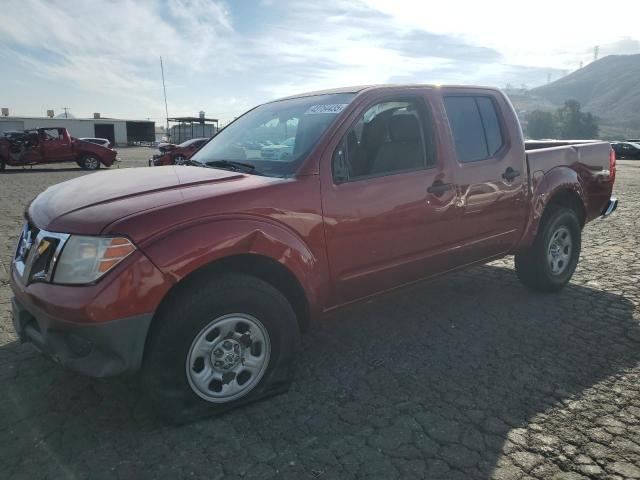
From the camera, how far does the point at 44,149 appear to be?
1872cm

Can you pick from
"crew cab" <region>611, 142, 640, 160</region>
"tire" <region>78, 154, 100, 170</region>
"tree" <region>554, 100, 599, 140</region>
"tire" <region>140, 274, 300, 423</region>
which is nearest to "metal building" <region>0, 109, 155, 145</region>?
"tire" <region>78, 154, 100, 170</region>

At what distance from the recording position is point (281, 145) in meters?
3.21

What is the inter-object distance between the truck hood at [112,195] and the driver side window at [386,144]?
0.65 meters

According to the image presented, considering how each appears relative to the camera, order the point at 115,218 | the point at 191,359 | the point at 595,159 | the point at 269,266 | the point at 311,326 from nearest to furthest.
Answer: the point at 115,218 → the point at 191,359 → the point at 269,266 → the point at 311,326 → the point at 595,159

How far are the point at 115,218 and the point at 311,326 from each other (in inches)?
52.5

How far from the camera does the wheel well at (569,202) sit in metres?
4.50

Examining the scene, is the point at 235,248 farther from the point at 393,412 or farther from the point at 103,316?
the point at 393,412

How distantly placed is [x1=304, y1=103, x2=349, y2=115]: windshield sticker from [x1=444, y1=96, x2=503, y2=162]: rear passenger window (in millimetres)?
948

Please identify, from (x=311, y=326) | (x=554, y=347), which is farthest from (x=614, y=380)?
(x=311, y=326)

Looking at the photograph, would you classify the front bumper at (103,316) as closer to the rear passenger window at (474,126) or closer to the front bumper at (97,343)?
the front bumper at (97,343)

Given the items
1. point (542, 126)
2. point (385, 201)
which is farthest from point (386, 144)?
point (542, 126)

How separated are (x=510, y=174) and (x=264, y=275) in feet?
7.74

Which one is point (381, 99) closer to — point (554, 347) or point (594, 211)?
point (554, 347)

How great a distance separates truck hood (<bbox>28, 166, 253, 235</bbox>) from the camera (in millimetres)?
2377
